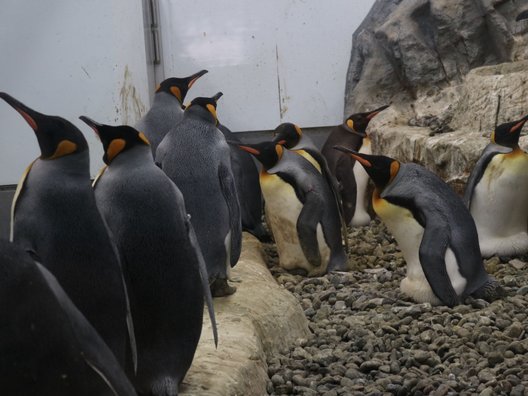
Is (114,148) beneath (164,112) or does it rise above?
above

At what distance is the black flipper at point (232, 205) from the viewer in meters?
4.02

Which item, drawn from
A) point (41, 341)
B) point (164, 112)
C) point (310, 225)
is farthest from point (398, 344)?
point (164, 112)

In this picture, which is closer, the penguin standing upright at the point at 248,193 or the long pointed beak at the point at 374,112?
the penguin standing upright at the point at 248,193

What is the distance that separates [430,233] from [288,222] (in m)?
1.19

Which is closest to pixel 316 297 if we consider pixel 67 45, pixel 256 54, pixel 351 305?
pixel 351 305

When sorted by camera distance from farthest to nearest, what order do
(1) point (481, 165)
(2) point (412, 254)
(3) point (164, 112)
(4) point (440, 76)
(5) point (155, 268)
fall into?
1. (4) point (440, 76)
2. (3) point (164, 112)
3. (1) point (481, 165)
4. (2) point (412, 254)
5. (5) point (155, 268)

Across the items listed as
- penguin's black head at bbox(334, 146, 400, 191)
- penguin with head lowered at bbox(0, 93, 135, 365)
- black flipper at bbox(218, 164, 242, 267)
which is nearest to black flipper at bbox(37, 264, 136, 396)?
penguin with head lowered at bbox(0, 93, 135, 365)

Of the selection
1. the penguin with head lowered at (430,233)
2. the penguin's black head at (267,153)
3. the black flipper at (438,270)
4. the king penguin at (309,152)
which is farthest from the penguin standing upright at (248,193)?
the black flipper at (438,270)

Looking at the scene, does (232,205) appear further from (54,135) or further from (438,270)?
(54,135)

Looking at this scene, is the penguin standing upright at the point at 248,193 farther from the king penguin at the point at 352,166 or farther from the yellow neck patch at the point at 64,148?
the yellow neck patch at the point at 64,148

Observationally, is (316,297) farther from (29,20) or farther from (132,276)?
(29,20)

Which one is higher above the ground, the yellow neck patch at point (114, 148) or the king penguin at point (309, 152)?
the yellow neck patch at point (114, 148)

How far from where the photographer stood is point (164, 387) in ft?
8.30

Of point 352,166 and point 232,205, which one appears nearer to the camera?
point 232,205
